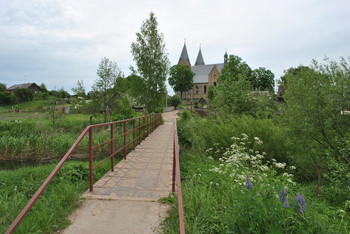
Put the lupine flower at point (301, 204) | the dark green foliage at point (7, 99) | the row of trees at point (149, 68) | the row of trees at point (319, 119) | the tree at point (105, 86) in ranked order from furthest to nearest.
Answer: the dark green foliage at point (7, 99) < the row of trees at point (149, 68) < the tree at point (105, 86) < the row of trees at point (319, 119) < the lupine flower at point (301, 204)

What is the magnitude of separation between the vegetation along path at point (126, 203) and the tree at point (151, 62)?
59.7 feet

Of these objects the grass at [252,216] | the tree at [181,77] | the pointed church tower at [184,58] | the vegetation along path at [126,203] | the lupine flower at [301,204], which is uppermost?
the pointed church tower at [184,58]

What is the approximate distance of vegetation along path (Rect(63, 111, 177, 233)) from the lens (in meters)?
2.70

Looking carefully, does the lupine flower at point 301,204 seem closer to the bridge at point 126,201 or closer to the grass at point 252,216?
the grass at point 252,216

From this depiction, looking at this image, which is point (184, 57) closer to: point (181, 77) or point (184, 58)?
point (184, 58)

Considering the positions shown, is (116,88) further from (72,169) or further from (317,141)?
(317,141)

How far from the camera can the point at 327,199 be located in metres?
3.90

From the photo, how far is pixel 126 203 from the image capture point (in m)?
3.33

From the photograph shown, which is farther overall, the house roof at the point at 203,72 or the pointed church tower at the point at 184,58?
the pointed church tower at the point at 184,58

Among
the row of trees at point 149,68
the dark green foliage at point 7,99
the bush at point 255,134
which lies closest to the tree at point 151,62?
the row of trees at point 149,68

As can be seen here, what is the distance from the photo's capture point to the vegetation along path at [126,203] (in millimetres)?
2701

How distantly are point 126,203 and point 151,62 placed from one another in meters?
21.2

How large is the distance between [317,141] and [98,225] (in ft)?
14.6

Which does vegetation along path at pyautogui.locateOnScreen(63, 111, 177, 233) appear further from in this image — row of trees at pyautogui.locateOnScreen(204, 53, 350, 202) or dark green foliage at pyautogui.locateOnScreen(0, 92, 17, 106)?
dark green foliage at pyautogui.locateOnScreen(0, 92, 17, 106)
